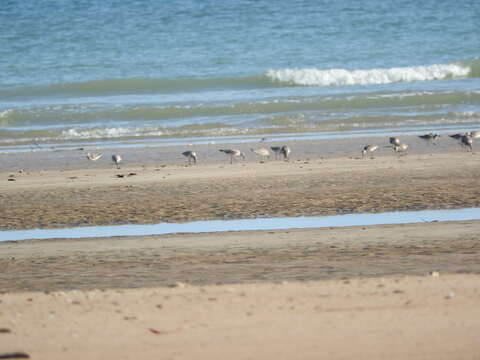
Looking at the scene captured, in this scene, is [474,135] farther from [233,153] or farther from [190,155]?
[190,155]

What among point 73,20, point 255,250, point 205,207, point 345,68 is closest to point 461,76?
point 345,68

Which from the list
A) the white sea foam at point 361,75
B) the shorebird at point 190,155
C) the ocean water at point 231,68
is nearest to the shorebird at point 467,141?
the ocean water at point 231,68

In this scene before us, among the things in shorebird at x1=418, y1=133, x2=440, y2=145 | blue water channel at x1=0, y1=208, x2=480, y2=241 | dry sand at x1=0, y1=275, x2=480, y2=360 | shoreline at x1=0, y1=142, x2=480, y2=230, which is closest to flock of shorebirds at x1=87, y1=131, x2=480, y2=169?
shoreline at x1=0, y1=142, x2=480, y2=230

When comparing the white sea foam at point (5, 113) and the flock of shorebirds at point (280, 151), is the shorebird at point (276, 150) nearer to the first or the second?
the flock of shorebirds at point (280, 151)

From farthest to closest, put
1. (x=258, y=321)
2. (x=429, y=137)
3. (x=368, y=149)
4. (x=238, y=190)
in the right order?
(x=429, y=137) < (x=368, y=149) < (x=238, y=190) < (x=258, y=321)

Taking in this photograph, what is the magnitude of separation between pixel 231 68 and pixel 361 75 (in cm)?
586

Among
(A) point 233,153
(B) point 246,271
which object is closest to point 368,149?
(A) point 233,153

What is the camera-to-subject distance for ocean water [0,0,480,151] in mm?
24766

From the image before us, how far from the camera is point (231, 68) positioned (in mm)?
39031

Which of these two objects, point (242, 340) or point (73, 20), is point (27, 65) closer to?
point (73, 20)

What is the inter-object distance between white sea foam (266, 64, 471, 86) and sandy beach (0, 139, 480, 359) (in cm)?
2108

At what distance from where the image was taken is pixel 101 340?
18.1 ft

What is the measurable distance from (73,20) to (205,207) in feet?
133

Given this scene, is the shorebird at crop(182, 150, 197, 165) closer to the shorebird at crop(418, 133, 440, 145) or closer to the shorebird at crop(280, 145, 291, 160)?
the shorebird at crop(280, 145, 291, 160)
